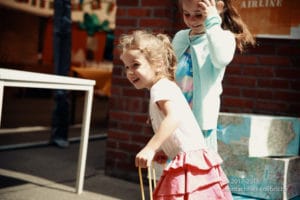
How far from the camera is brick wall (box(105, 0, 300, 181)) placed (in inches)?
130

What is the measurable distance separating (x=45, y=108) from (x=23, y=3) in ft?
6.59

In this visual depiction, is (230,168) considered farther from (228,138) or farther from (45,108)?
(45,108)

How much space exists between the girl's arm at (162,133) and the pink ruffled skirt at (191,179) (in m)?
0.17

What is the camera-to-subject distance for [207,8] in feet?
7.16

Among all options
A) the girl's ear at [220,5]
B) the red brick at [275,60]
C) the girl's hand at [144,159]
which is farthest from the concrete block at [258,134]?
the girl's hand at [144,159]

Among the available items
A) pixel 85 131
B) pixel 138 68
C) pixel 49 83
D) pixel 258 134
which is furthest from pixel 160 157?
pixel 85 131

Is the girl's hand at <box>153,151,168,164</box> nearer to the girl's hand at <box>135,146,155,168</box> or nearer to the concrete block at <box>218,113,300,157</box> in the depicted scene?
the girl's hand at <box>135,146,155,168</box>

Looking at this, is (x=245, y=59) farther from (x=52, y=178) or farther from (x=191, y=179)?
(x=52, y=178)

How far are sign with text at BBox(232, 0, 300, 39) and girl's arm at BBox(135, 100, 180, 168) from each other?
1585mm

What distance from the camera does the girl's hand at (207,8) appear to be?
85.8 inches

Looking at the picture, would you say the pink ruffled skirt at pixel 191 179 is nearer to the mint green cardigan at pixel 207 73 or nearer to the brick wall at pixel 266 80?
the mint green cardigan at pixel 207 73

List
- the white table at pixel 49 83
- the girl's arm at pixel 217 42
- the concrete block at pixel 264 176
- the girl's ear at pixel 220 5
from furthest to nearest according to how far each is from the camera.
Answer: the concrete block at pixel 264 176
the white table at pixel 49 83
the girl's ear at pixel 220 5
the girl's arm at pixel 217 42

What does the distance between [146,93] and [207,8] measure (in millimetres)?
1637

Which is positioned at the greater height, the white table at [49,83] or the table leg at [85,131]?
the white table at [49,83]
